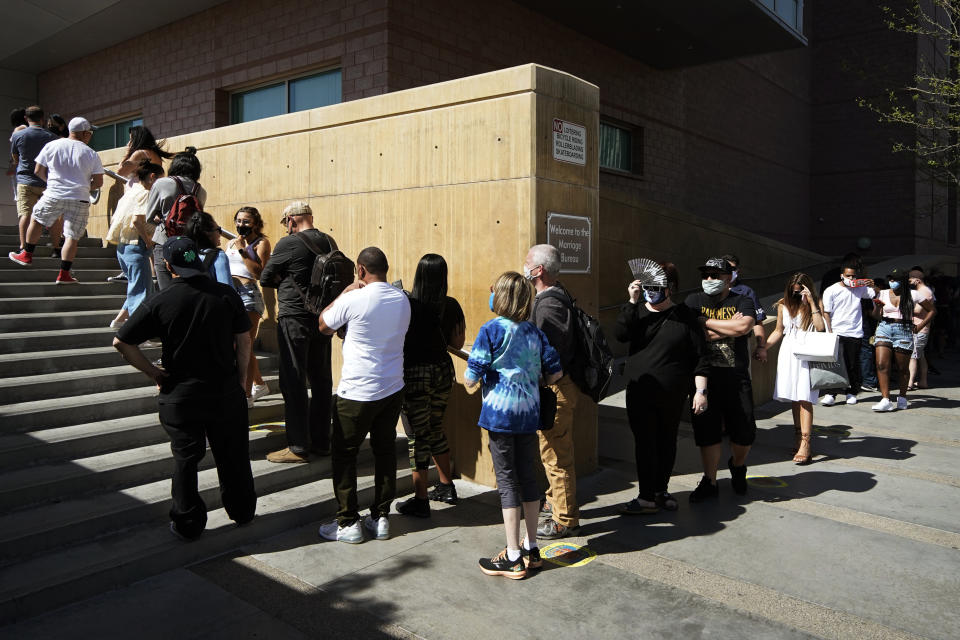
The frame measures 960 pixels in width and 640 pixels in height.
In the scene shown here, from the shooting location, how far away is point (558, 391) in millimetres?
4797

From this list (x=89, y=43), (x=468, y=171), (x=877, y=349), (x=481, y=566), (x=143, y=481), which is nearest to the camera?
(x=481, y=566)

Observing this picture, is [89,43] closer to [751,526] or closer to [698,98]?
[698,98]

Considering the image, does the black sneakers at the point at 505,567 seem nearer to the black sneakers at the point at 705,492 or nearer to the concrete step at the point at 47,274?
the black sneakers at the point at 705,492

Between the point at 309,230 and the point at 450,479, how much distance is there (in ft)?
7.27

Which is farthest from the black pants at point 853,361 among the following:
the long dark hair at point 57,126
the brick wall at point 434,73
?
the long dark hair at point 57,126

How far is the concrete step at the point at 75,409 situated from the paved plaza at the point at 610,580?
150 centimetres

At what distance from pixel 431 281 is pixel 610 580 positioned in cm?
232

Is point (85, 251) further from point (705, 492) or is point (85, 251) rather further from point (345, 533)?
point (705, 492)

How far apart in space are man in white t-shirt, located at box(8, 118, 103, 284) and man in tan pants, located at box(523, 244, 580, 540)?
Result: 17.6 feet

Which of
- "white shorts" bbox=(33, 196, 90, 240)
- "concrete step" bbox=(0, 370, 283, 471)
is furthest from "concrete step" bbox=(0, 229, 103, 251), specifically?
"concrete step" bbox=(0, 370, 283, 471)

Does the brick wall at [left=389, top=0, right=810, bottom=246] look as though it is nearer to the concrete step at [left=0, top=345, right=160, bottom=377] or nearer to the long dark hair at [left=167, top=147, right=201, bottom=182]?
the long dark hair at [left=167, top=147, right=201, bottom=182]

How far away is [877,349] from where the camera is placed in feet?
30.5

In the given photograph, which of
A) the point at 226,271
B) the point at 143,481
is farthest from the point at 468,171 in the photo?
the point at 143,481

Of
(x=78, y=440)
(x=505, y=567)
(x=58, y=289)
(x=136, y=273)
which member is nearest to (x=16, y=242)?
(x=58, y=289)
